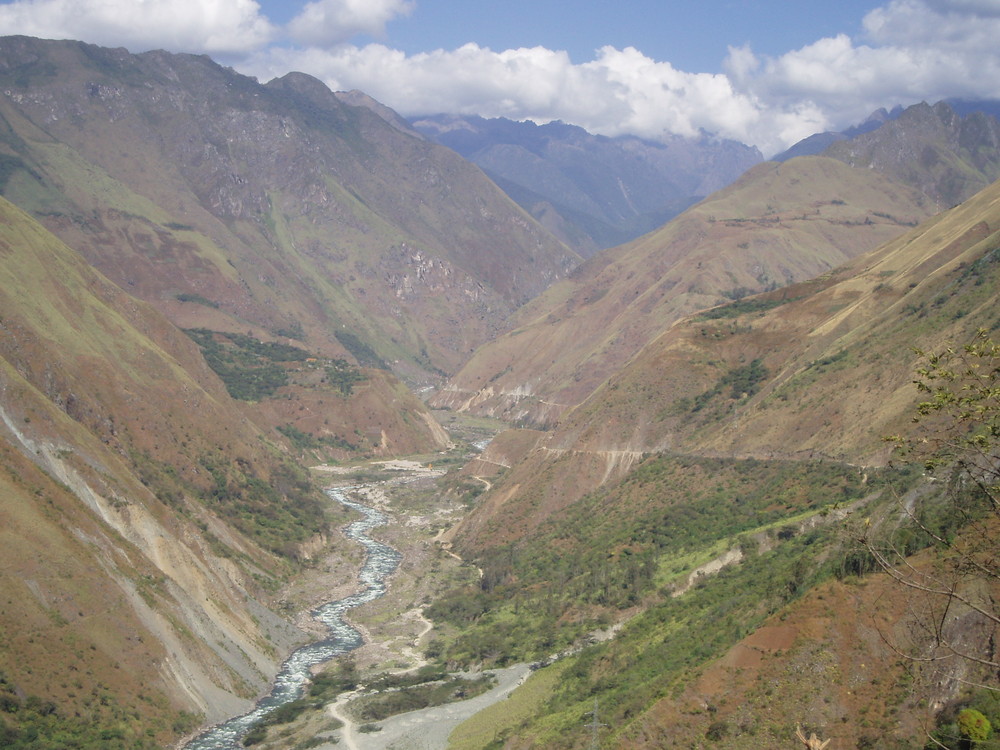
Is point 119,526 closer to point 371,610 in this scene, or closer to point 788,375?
→ point 371,610

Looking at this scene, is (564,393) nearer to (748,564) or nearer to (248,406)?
(248,406)

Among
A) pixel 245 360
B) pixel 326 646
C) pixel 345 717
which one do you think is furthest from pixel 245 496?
pixel 245 360

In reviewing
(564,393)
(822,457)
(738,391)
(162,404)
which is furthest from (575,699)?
(564,393)

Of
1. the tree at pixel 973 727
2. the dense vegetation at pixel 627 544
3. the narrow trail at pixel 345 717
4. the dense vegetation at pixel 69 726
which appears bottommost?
the dense vegetation at pixel 627 544

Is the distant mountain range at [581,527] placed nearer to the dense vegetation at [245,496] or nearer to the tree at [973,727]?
the dense vegetation at [245,496]

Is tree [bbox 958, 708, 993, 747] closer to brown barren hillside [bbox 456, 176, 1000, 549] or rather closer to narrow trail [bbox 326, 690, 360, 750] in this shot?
narrow trail [bbox 326, 690, 360, 750]

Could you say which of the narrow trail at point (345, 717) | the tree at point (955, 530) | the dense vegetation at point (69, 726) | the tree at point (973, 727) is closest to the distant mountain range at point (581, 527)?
the dense vegetation at point (69, 726)

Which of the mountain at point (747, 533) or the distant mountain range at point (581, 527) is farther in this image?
the distant mountain range at point (581, 527)
